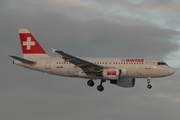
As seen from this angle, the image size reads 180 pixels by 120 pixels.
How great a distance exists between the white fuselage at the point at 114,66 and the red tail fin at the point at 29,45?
2065 millimetres

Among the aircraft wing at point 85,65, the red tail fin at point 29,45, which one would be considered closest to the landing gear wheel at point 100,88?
the aircraft wing at point 85,65

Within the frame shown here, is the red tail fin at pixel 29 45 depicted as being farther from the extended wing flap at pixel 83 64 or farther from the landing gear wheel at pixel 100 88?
the landing gear wheel at pixel 100 88

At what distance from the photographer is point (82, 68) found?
7625 centimetres

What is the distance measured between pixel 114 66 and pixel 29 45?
14123 mm

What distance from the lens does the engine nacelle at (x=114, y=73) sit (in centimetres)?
7388

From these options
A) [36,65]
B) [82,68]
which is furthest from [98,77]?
[36,65]

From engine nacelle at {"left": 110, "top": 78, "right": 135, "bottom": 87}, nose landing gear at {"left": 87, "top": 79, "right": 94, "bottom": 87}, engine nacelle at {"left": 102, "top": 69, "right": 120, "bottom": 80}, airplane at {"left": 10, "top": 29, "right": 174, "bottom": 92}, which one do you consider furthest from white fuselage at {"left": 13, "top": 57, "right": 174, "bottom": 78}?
engine nacelle at {"left": 110, "top": 78, "right": 135, "bottom": 87}

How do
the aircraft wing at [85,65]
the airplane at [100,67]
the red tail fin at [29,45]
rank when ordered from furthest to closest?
the red tail fin at [29,45] → the airplane at [100,67] → the aircraft wing at [85,65]

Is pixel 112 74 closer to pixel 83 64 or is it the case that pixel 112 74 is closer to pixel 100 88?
pixel 83 64

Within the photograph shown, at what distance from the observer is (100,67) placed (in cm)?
7500

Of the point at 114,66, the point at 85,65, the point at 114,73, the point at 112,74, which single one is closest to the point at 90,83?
the point at 85,65

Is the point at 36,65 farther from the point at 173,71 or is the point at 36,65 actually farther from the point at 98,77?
the point at 173,71

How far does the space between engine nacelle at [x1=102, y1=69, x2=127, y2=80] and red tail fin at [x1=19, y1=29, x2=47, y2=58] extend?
428 inches

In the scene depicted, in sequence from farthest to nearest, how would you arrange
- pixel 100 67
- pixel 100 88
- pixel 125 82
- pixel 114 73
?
pixel 125 82 → pixel 100 88 → pixel 100 67 → pixel 114 73
